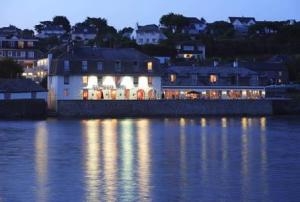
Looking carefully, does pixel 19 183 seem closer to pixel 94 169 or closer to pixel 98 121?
pixel 94 169

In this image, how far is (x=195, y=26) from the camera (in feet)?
470

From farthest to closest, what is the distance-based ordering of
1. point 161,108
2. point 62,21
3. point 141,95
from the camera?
point 62,21 → point 141,95 → point 161,108

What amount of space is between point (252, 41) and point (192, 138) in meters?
71.1

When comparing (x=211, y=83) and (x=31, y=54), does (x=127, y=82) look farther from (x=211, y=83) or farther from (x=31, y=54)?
(x=31, y=54)

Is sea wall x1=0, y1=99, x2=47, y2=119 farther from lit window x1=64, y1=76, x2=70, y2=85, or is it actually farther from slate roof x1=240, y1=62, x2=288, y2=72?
slate roof x1=240, y1=62, x2=288, y2=72

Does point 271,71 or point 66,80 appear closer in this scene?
point 66,80

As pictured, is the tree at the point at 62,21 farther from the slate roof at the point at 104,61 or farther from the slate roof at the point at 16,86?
the slate roof at the point at 16,86

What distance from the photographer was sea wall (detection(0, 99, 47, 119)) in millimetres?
61406

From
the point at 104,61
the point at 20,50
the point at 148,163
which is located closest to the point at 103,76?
the point at 104,61

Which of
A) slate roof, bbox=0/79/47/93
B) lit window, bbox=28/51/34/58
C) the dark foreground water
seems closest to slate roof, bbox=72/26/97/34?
lit window, bbox=28/51/34/58

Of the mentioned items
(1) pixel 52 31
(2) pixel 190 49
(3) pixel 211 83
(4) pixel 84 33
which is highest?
(1) pixel 52 31

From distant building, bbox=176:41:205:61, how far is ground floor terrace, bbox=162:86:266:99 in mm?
31696

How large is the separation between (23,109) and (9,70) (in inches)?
569

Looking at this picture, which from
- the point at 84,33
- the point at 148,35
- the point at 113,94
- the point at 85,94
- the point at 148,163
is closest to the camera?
the point at 148,163
